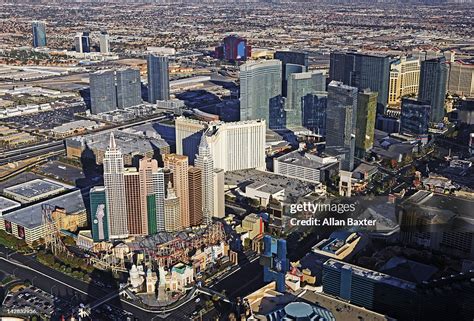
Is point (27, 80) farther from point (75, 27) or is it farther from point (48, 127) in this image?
point (75, 27)

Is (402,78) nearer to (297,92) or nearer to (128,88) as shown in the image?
(297,92)

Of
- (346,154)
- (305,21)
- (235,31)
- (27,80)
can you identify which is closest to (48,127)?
(27,80)

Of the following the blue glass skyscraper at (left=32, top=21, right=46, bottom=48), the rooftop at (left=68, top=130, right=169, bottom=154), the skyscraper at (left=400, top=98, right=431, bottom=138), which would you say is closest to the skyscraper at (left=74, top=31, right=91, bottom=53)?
the blue glass skyscraper at (left=32, top=21, right=46, bottom=48)

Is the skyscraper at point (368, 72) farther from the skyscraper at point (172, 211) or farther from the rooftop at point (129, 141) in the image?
the skyscraper at point (172, 211)

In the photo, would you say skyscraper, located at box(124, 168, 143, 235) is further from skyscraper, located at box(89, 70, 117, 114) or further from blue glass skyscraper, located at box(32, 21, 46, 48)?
blue glass skyscraper, located at box(32, 21, 46, 48)

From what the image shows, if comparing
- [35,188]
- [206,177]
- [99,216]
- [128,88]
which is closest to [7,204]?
[35,188]

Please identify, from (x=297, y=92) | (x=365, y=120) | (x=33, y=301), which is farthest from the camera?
(x=297, y=92)

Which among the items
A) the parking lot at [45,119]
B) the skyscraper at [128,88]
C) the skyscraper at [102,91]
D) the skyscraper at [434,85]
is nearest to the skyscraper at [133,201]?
the parking lot at [45,119]
